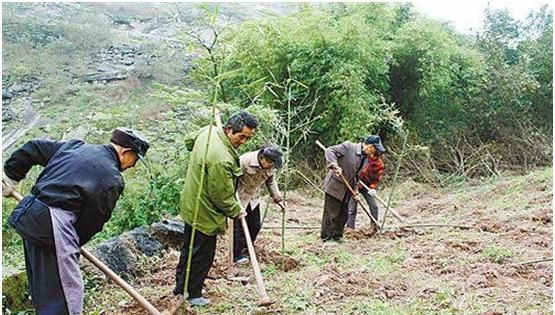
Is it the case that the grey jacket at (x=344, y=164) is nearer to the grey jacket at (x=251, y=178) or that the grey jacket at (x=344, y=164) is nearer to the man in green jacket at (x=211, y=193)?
the grey jacket at (x=251, y=178)

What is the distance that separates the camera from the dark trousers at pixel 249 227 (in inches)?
181

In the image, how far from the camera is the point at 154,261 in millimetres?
4449

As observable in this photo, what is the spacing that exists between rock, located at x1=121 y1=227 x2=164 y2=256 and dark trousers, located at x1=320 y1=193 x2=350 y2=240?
1.83 metres

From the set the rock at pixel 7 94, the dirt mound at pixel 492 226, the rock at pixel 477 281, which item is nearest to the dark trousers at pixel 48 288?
the rock at pixel 477 281

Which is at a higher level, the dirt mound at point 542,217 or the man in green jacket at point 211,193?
the man in green jacket at point 211,193

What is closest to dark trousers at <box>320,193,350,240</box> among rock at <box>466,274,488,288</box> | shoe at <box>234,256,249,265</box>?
→ shoe at <box>234,256,249,265</box>

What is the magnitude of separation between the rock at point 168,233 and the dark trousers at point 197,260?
3.92 feet

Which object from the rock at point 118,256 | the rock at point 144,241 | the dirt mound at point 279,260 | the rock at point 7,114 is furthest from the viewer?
the rock at point 7,114

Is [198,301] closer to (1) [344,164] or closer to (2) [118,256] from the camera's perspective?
(2) [118,256]

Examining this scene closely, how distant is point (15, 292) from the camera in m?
3.33

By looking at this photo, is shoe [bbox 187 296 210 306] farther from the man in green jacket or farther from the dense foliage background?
the dense foliage background

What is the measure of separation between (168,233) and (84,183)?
2409mm

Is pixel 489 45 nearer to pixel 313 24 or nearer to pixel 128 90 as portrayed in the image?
pixel 313 24

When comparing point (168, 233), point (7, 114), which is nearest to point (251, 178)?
point (168, 233)
